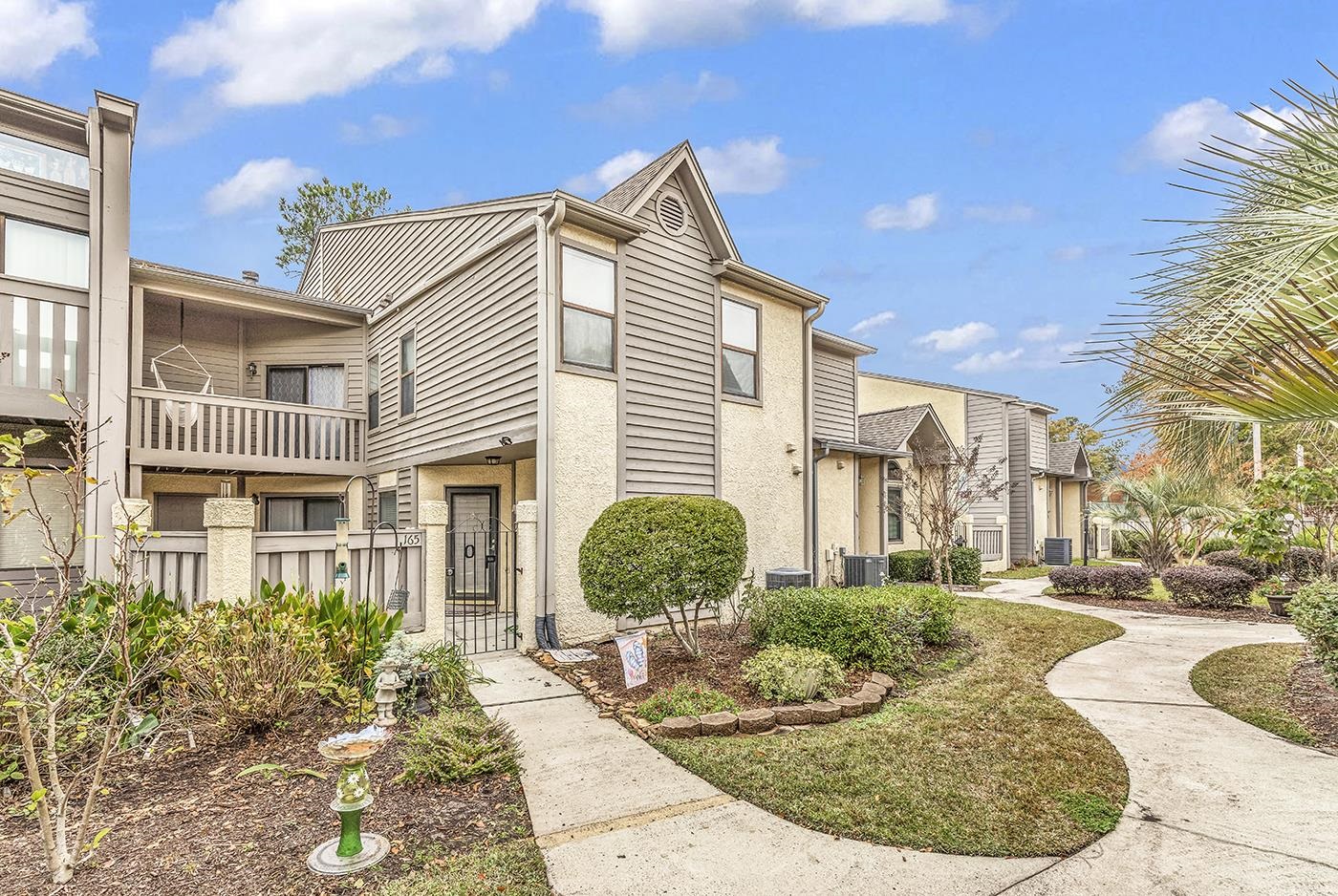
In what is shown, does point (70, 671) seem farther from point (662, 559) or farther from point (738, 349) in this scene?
point (738, 349)

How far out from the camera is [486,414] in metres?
9.36

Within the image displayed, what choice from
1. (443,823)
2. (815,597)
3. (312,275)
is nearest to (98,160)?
(312,275)

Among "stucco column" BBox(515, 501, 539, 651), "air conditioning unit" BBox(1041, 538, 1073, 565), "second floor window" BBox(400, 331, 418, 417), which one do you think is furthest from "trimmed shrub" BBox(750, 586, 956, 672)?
"air conditioning unit" BBox(1041, 538, 1073, 565)

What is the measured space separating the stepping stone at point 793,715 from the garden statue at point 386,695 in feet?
9.82

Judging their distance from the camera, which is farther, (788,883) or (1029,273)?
(1029,273)

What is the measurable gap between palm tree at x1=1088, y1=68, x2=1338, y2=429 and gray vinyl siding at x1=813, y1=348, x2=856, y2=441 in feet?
34.5

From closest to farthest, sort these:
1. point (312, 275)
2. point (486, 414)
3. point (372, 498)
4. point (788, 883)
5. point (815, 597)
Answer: point (788, 883) → point (815, 597) → point (486, 414) → point (372, 498) → point (312, 275)

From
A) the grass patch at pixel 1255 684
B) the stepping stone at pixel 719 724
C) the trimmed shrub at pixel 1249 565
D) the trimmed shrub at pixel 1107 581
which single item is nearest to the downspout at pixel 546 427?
the stepping stone at pixel 719 724

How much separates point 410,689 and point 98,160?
9.23m

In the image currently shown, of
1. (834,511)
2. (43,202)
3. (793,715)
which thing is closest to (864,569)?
(834,511)

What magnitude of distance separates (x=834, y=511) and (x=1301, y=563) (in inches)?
326

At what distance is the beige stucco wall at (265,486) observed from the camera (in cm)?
1188

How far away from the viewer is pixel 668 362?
9898 mm

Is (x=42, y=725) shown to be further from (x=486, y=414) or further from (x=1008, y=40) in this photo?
(x=1008, y=40)
